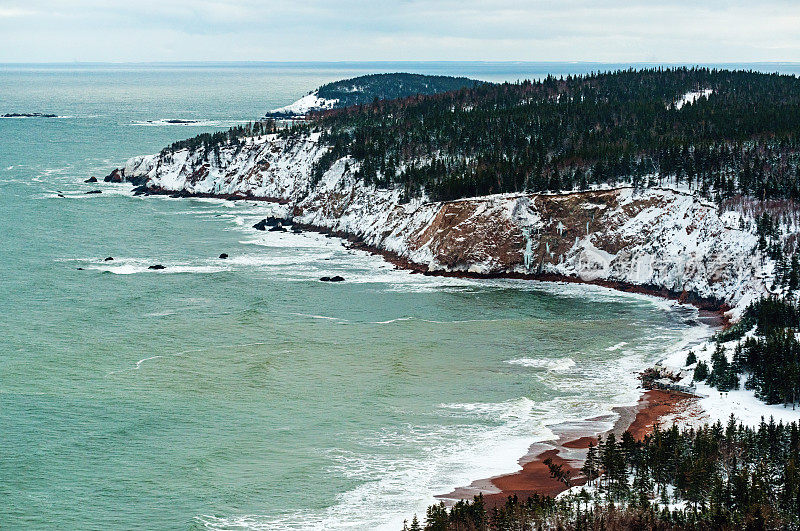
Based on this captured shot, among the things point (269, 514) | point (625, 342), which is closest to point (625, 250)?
point (625, 342)

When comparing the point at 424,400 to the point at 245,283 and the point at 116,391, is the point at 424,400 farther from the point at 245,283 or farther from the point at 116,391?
the point at 245,283

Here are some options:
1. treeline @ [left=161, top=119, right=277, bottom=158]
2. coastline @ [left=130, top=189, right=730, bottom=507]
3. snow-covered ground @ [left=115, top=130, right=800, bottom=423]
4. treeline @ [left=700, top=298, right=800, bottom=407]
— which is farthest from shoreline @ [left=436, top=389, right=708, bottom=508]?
treeline @ [left=161, top=119, right=277, bottom=158]

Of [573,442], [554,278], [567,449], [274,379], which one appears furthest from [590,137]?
[567,449]

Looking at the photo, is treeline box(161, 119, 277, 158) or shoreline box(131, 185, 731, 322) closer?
shoreline box(131, 185, 731, 322)

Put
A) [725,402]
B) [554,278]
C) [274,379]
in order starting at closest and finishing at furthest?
1. [725,402]
2. [274,379]
3. [554,278]

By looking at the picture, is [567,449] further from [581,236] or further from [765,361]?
[581,236]

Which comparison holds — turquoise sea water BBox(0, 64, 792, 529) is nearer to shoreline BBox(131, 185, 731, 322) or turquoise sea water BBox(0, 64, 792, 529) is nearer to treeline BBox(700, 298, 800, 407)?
shoreline BBox(131, 185, 731, 322)
